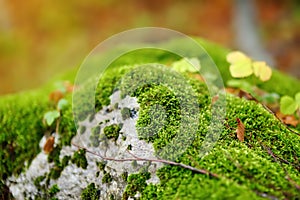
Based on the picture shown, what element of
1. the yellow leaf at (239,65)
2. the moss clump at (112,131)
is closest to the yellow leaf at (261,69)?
the yellow leaf at (239,65)

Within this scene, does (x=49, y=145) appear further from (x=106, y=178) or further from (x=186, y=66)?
(x=186, y=66)

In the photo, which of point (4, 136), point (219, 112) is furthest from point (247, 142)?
point (4, 136)

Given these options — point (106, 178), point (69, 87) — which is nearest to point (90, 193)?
point (106, 178)

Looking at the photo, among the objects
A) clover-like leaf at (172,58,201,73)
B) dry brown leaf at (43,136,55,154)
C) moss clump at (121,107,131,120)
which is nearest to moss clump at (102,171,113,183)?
moss clump at (121,107,131,120)

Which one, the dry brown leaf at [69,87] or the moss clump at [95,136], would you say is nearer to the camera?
the moss clump at [95,136]

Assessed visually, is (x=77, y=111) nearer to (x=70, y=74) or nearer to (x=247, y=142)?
(x=247, y=142)

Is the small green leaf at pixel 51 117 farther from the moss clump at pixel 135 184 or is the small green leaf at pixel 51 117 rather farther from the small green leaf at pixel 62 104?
the moss clump at pixel 135 184
